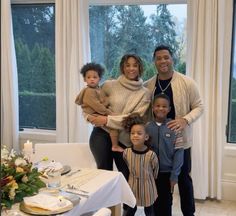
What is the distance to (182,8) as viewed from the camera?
3.62 meters

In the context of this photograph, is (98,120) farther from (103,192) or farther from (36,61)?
(36,61)

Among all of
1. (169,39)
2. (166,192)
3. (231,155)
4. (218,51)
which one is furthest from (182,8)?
(166,192)

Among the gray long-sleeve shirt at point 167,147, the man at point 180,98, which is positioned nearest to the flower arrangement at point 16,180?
the gray long-sleeve shirt at point 167,147

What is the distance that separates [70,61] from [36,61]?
26.6 inches

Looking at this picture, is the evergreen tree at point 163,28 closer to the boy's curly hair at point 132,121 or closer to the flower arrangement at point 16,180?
the boy's curly hair at point 132,121

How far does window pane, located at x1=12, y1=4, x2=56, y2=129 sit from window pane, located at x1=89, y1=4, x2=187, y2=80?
572 millimetres

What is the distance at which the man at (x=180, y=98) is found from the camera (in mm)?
2619

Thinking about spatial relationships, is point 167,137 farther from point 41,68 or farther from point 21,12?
point 21,12

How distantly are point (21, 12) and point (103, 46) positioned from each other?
1116mm

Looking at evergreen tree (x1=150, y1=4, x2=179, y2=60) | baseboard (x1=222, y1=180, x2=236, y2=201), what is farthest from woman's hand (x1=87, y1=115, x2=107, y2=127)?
baseboard (x1=222, y1=180, x2=236, y2=201)

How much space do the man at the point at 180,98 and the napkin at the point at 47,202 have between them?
1.19m

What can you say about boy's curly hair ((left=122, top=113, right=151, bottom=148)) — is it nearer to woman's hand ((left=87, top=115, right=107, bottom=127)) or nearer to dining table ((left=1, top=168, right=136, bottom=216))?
woman's hand ((left=87, top=115, right=107, bottom=127))

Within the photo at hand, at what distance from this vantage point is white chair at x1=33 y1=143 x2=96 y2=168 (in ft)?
8.21

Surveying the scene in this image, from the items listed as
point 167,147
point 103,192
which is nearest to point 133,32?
point 167,147
